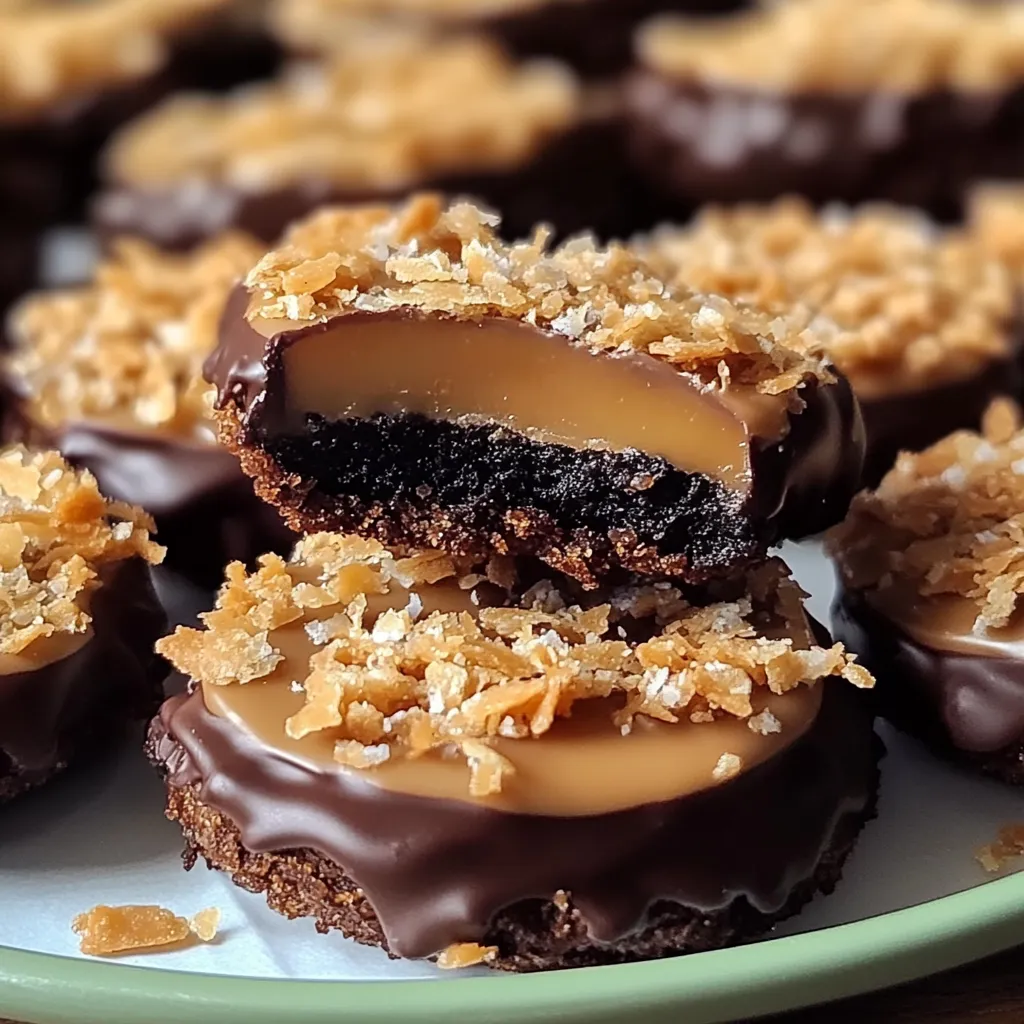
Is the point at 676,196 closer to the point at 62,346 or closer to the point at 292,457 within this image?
the point at 62,346

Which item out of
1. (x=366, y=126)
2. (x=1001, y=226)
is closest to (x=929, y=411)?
(x=1001, y=226)

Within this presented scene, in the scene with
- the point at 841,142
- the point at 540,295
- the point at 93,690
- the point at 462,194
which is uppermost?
the point at 540,295

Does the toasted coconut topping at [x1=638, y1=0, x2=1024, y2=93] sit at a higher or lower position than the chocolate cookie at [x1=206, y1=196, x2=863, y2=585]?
lower

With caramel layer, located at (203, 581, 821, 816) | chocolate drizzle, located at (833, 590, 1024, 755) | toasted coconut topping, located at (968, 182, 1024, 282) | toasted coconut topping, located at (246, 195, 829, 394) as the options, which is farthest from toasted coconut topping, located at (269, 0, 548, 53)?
Result: caramel layer, located at (203, 581, 821, 816)

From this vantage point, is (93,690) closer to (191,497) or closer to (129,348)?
(191,497)

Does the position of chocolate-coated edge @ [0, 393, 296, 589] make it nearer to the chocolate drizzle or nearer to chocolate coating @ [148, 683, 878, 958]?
chocolate coating @ [148, 683, 878, 958]

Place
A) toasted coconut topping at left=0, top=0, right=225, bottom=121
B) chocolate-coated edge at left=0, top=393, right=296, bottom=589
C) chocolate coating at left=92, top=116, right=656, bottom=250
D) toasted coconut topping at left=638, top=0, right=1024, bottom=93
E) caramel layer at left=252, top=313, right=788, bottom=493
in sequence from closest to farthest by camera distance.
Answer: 1. caramel layer at left=252, top=313, right=788, bottom=493
2. chocolate-coated edge at left=0, top=393, right=296, bottom=589
3. chocolate coating at left=92, top=116, right=656, bottom=250
4. toasted coconut topping at left=638, top=0, right=1024, bottom=93
5. toasted coconut topping at left=0, top=0, right=225, bottom=121

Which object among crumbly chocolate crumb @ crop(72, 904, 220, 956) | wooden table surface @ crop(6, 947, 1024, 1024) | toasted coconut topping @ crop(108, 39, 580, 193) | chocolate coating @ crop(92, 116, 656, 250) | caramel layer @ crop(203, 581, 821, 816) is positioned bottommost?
chocolate coating @ crop(92, 116, 656, 250)

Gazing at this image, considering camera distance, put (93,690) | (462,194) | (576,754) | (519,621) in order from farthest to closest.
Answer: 1. (462,194)
2. (93,690)
3. (519,621)
4. (576,754)
